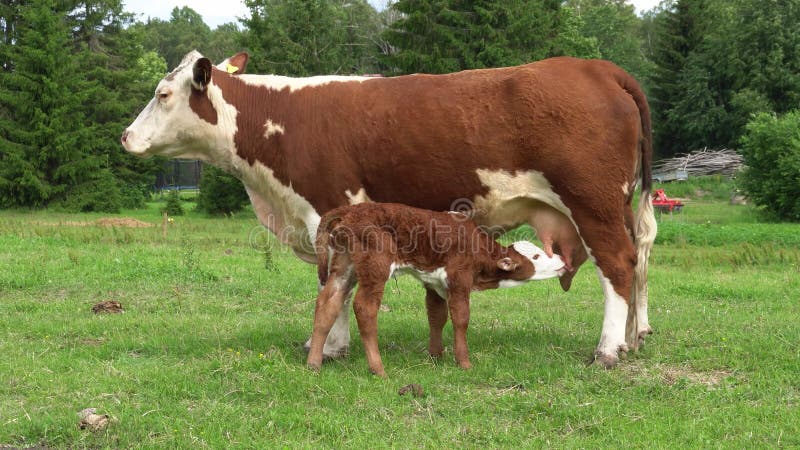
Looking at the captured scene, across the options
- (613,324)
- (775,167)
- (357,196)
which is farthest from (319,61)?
(613,324)

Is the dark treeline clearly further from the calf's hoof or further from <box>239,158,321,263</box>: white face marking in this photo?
the calf's hoof

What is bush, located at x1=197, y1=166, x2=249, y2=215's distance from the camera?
30844 millimetres

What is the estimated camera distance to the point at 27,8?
35750 mm

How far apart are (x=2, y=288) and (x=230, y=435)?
6994 millimetres

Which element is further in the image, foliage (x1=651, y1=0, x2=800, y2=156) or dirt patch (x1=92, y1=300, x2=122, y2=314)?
foliage (x1=651, y1=0, x2=800, y2=156)

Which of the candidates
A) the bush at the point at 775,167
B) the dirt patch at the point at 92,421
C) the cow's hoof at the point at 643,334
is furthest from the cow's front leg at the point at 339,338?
the bush at the point at 775,167

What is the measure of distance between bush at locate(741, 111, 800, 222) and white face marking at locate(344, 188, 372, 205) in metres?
20.3

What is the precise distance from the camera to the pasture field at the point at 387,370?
488 centimetres

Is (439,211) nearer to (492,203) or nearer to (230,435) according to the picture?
(492,203)

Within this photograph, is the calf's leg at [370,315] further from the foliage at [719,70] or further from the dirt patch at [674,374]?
the foliage at [719,70]

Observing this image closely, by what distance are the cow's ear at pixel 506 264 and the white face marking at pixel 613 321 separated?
2.43ft

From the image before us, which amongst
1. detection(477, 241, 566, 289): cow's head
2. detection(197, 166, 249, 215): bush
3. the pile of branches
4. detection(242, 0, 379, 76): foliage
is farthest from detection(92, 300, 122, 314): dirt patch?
the pile of branches

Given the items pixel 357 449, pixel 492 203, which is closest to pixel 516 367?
pixel 492 203

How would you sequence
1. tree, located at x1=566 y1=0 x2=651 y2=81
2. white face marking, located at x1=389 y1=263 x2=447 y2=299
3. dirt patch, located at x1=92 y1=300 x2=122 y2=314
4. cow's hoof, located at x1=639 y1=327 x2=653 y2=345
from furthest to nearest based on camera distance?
tree, located at x1=566 y1=0 x2=651 y2=81
dirt patch, located at x1=92 y1=300 x2=122 y2=314
cow's hoof, located at x1=639 y1=327 x2=653 y2=345
white face marking, located at x1=389 y1=263 x2=447 y2=299
